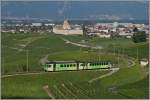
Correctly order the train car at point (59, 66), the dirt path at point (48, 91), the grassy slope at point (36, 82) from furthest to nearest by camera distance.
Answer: the train car at point (59, 66)
the grassy slope at point (36, 82)
the dirt path at point (48, 91)

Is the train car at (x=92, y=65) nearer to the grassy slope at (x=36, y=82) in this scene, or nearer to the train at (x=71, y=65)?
the train at (x=71, y=65)

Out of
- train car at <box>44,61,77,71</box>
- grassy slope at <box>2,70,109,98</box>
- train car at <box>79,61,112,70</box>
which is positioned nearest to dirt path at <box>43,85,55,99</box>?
grassy slope at <box>2,70,109,98</box>

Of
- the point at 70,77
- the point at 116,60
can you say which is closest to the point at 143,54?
the point at 116,60

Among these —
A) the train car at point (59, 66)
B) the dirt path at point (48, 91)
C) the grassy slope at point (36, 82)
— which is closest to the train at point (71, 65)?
the train car at point (59, 66)

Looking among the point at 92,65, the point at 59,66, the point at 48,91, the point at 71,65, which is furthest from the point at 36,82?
the point at 92,65

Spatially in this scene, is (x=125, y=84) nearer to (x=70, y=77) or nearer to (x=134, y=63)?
(x=70, y=77)

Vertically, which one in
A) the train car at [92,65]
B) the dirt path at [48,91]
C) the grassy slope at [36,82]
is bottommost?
the dirt path at [48,91]

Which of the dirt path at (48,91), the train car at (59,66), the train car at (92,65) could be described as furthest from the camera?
the train car at (92,65)

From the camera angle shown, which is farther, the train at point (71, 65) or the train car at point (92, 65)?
the train car at point (92, 65)
